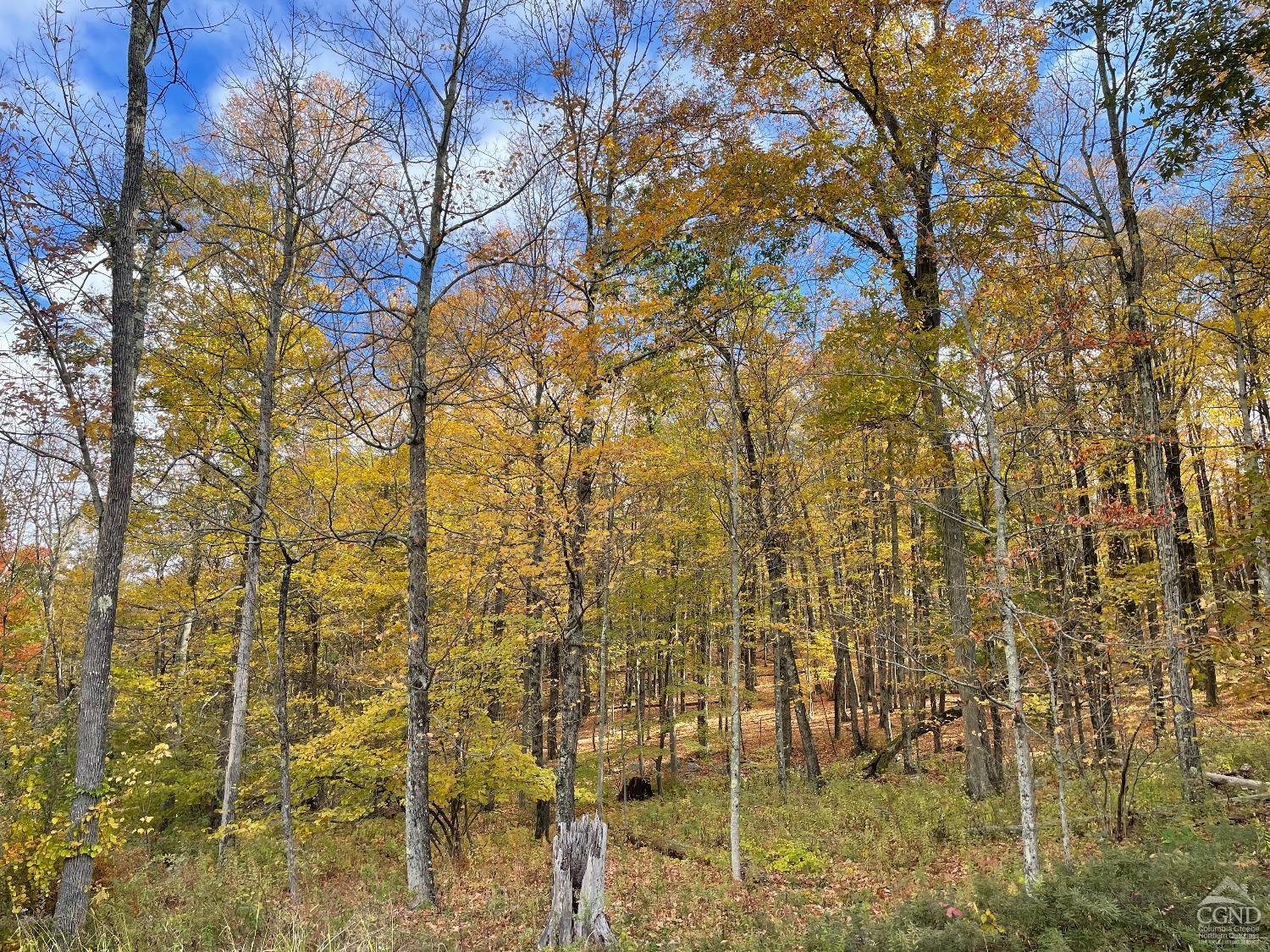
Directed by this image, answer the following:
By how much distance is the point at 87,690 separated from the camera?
623 centimetres

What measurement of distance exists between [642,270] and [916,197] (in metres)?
4.42

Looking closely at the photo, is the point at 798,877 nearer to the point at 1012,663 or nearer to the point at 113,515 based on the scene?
the point at 1012,663

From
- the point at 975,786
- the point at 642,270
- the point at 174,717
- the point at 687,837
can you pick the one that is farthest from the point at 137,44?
the point at 975,786

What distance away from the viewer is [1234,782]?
8.44m

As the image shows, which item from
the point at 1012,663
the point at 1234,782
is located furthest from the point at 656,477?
the point at 1234,782

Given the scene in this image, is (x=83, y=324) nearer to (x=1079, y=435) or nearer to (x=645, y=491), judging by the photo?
(x=645, y=491)

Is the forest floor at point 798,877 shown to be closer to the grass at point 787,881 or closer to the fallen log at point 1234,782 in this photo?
the grass at point 787,881

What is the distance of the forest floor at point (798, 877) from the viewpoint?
4.33 meters

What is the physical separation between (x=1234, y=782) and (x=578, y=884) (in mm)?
9276

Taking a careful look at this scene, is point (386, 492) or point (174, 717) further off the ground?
point (386, 492)

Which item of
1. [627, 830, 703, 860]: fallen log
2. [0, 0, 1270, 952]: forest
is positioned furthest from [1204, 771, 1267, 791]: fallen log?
[627, 830, 703, 860]: fallen log

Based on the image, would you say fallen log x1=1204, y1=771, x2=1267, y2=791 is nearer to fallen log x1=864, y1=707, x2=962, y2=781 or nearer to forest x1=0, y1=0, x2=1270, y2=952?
forest x1=0, y1=0, x2=1270, y2=952

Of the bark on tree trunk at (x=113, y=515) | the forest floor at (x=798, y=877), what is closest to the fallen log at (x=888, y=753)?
the forest floor at (x=798, y=877)

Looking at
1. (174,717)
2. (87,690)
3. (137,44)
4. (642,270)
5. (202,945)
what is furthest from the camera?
(174,717)
